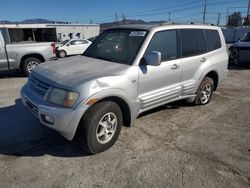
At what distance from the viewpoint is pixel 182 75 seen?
15.3 ft

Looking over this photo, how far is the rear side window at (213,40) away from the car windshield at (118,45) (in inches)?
77.8

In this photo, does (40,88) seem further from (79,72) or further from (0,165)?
(0,165)

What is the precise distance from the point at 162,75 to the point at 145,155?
56.4 inches

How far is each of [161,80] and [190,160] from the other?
1.45 metres

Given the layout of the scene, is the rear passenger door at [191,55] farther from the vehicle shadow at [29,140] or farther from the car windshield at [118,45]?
the vehicle shadow at [29,140]

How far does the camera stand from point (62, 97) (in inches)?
124

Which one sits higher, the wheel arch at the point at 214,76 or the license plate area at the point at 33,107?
the license plate area at the point at 33,107

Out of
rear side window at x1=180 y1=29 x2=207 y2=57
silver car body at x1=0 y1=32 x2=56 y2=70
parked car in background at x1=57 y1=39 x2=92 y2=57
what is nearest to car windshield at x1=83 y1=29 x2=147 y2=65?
rear side window at x1=180 y1=29 x2=207 y2=57

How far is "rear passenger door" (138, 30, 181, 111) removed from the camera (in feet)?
13.0

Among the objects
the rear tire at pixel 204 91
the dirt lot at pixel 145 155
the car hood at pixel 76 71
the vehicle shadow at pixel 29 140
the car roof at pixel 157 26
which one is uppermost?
the car roof at pixel 157 26

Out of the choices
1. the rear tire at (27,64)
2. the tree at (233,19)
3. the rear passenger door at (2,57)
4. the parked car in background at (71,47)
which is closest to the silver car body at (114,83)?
the rear passenger door at (2,57)

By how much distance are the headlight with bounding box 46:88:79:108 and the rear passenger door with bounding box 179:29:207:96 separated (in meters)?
2.41

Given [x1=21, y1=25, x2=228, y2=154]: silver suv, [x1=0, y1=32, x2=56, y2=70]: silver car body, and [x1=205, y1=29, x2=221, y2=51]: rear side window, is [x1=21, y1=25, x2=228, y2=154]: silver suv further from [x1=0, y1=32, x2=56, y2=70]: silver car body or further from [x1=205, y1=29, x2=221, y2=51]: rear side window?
[x1=0, y1=32, x2=56, y2=70]: silver car body

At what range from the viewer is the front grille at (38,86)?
3394mm
